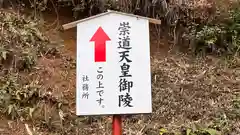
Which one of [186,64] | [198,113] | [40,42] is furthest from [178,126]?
[40,42]

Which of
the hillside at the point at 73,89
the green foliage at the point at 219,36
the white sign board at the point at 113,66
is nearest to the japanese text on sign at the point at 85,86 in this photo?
the white sign board at the point at 113,66

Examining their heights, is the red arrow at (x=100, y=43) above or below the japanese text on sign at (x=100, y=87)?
above

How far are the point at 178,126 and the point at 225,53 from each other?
2123mm

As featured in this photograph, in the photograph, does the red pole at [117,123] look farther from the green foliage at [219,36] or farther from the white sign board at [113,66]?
the green foliage at [219,36]

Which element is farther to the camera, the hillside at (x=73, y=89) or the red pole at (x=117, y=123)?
the hillside at (x=73, y=89)

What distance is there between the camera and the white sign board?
361 centimetres

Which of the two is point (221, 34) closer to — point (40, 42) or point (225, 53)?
point (225, 53)

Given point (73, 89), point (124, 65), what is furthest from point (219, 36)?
point (124, 65)

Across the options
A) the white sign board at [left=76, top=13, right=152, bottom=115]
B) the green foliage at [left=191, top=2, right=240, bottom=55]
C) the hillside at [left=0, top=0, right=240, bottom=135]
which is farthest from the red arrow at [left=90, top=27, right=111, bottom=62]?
the green foliage at [left=191, top=2, right=240, bottom=55]

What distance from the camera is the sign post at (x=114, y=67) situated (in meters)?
Result: 3.61

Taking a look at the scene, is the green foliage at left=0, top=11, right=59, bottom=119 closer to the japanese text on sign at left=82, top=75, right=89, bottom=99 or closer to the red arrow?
the japanese text on sign at left=82, top=75, right=89, bottom=99

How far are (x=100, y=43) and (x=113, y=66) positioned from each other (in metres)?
0.25

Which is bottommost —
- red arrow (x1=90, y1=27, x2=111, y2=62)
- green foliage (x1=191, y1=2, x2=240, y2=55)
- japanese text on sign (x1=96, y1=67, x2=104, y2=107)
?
japanese text on sign (x1=96, y1=67, x2=104, y2=107)

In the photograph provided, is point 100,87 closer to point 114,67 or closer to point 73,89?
point 114,67
